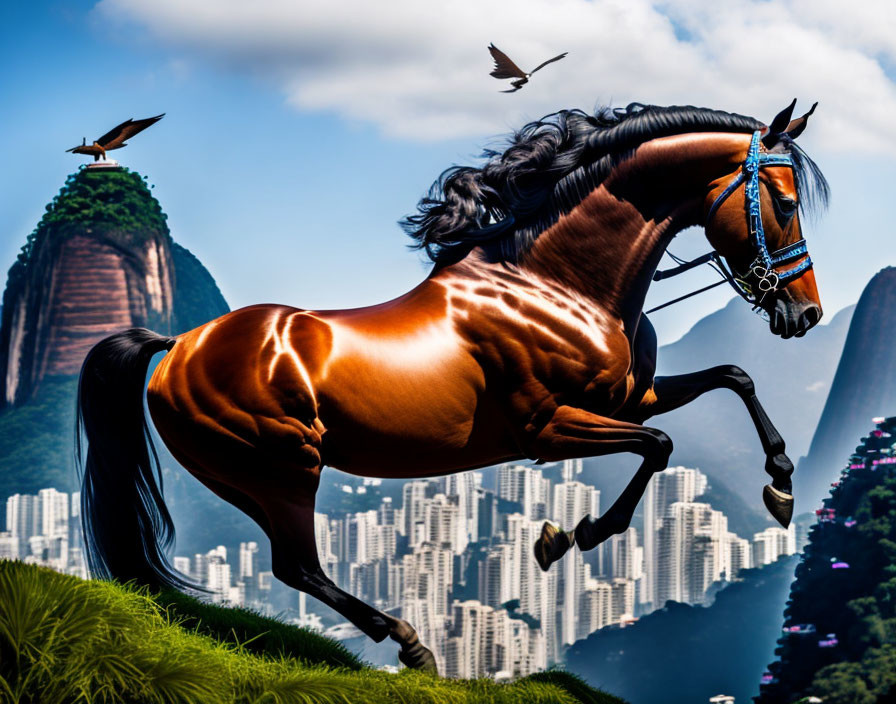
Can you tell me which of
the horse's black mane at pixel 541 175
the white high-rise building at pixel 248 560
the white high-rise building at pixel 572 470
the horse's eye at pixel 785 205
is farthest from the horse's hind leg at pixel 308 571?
the white high-rise building at pixel 248 560

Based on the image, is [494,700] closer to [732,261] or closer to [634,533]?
[732,261]

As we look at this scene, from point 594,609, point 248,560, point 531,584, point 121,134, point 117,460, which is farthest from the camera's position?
point 248,560

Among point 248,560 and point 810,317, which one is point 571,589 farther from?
point 810,317

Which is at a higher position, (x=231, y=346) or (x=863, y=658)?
(x=231, y=346)

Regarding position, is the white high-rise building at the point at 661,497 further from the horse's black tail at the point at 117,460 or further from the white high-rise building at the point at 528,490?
the horse's black tail at the point at 117,460

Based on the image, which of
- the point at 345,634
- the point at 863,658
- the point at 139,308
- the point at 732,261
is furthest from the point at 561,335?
the point at 139,308

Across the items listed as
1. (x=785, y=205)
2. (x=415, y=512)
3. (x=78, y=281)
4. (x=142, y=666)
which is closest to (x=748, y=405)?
A: (x=785, y=205)
